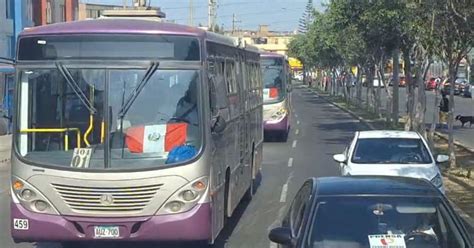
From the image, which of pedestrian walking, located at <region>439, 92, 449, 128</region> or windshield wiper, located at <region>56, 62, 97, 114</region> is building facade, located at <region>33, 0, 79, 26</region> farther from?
windshield wiper, located at <region>56, 62, 97, 114</region>

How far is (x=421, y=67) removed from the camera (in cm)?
2672

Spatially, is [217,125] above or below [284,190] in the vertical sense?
above

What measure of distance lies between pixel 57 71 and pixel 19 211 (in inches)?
67.4

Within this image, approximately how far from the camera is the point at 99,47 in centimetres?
1098

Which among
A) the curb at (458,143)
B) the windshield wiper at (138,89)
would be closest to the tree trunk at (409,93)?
the curb at (458,143)

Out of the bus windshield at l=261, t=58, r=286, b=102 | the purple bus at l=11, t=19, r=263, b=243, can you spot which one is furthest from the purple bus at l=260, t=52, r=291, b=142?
the purple bus at l=11, t=19, r=263, b=243

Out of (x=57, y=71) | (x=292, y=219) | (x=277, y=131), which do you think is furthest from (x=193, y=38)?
(x=277, y=131)

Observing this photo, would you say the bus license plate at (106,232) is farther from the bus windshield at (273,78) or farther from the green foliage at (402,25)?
the bus windshield at (273,78)

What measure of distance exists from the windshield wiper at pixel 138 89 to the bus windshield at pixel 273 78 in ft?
70.5

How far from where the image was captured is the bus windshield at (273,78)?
3247cm

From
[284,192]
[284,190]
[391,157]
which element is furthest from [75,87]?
[284,190]

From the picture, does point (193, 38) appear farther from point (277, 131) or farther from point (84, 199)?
point (277, 131)

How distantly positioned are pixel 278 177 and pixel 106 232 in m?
11.1

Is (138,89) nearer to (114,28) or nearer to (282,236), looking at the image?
(114,28)
